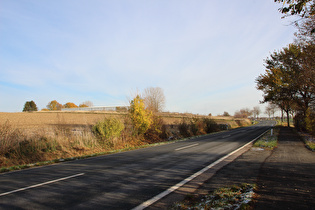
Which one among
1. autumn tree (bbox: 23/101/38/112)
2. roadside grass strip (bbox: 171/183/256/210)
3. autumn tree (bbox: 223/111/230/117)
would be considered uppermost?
autumn tree (bbox: 23/101/38/112)

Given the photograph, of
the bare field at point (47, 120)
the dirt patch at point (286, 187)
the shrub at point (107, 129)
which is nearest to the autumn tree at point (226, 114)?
the bare field at point (47, 120)

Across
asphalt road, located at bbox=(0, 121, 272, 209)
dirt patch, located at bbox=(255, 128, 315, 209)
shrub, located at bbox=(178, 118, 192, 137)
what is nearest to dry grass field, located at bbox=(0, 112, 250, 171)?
asphalt road, located at bbox=(0, 121, 272, 209)

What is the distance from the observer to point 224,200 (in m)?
3.97

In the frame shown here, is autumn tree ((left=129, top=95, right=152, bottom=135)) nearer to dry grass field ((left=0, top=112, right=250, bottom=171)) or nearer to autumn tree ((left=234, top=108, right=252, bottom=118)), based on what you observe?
dry grass field ((left=0, top=112, right=250, bottom=171))

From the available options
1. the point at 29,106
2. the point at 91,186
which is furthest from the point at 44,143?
the point at 29,106

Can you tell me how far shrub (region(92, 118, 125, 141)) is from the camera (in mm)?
14445

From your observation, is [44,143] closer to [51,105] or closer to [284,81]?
[284,81]

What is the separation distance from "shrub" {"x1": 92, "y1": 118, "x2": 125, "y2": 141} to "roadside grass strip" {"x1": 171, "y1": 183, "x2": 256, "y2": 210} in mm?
11247

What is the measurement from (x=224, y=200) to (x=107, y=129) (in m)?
12.0

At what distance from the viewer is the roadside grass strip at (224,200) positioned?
371 centimetres

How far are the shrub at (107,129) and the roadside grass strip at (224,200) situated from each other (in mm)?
11247

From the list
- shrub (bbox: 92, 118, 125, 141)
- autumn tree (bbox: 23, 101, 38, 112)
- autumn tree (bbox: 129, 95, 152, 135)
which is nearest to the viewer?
shrub (bbox: 92, 118, 125, 141)

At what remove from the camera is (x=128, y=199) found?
4.31 metres

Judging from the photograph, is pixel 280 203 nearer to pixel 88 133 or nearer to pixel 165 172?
pixel 165 172
